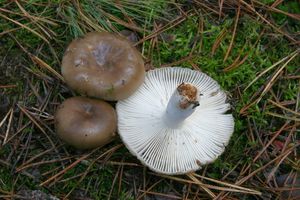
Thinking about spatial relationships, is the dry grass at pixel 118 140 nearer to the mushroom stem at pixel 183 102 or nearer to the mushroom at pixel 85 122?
the mushroom at pixel 85 122

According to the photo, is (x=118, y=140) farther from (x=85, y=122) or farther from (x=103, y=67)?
(x=103, y=67)

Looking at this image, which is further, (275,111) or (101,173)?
(275,111)

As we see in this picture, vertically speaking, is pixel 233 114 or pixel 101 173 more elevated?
pixel 233 114

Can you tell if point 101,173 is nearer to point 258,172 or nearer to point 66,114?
point 66,114

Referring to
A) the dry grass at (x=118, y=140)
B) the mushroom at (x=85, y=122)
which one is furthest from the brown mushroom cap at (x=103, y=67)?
the dry grass at (x=118, y=140)

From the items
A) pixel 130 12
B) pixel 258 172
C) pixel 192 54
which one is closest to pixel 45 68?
pixel 130 12

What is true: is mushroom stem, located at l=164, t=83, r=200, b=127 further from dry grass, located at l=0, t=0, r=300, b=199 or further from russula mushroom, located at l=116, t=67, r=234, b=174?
dry grass, located at l=0, t=0, r=300, b=199

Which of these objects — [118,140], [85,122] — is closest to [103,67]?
[85,122]
